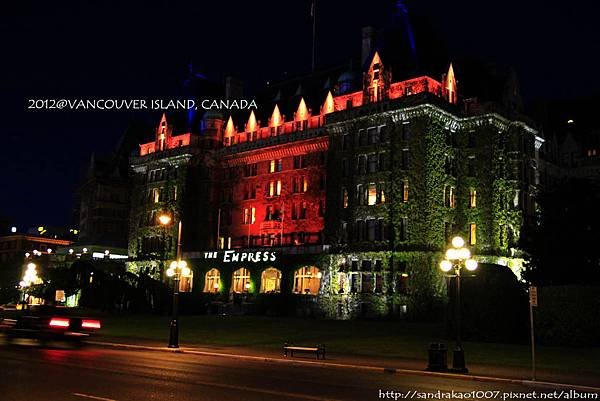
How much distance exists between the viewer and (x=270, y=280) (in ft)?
253

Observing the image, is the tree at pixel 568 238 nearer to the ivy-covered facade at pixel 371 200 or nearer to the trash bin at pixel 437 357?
the ivy-covered facade at pixel 371 200

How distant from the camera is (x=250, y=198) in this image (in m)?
85.0

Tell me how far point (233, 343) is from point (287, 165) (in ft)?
145

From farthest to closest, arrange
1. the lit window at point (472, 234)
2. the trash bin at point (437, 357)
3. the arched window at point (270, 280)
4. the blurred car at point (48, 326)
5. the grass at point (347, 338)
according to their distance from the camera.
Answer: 1. the arched window at point (270, 280)
2. the lit window at point (472, 234)
3. the grass at point (347, 338)
4. the blurred car at point (48, 326)
5. the trash bin at point (437, 357)

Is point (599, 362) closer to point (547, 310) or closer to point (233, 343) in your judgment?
point (547, 310)

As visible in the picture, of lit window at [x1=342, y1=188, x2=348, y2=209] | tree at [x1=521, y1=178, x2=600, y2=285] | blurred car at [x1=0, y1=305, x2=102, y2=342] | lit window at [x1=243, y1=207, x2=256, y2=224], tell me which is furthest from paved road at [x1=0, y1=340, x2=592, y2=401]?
lit window at [x1=243, y1=207, x2=256, y2=224]

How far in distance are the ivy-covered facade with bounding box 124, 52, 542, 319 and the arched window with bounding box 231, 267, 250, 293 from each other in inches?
4.9

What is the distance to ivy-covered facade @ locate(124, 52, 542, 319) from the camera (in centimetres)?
6562

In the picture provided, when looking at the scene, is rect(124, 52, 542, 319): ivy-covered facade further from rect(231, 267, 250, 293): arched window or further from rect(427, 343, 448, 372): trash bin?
rect(427, 343, 448, 372): trash bin

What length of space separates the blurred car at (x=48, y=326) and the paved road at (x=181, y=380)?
204cm

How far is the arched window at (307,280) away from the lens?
72188 millimetres

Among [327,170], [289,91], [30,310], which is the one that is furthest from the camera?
[289,91]

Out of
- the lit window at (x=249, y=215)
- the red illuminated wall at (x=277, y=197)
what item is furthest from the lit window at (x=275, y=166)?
the lit window at (x=249, y=215)

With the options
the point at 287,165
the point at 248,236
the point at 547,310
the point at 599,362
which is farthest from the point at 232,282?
the point at 599,362
